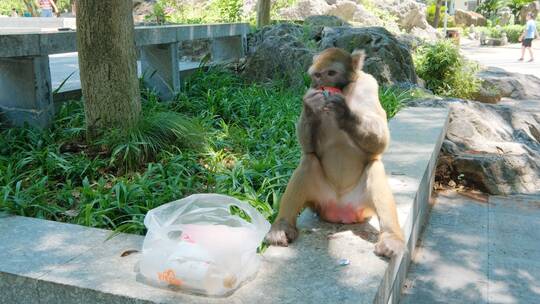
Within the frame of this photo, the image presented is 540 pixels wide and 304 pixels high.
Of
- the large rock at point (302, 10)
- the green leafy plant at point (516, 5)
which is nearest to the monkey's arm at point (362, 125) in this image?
the large rock at point (302, 10)

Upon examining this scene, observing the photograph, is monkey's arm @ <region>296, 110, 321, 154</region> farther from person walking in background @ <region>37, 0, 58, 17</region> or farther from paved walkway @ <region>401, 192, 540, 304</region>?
person walking in background @ <region>37, 0, 58, 17</region>

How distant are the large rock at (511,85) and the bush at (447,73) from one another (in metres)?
0.76

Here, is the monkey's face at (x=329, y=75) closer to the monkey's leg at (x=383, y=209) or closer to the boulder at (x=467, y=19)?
the monkey's leg at (x=383, y=209)

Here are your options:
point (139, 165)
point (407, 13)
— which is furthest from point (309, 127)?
point (407, 13)

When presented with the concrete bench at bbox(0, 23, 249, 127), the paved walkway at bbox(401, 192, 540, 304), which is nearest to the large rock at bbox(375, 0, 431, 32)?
the concrete bench at bbox(0, 23, 249, 127)

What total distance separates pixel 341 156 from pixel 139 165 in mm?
2209

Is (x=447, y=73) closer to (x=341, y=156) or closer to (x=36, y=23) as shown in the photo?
(x=341, y=156)

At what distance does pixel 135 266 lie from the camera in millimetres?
3045

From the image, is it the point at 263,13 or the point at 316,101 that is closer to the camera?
the point at 316,101

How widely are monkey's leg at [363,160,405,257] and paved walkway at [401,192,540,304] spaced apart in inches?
47.7

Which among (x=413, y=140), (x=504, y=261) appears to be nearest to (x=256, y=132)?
(x=413, y=140)

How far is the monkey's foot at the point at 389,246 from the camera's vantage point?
3.15 m

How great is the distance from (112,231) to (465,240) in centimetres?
334

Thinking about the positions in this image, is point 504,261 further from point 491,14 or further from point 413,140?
point 491,14
